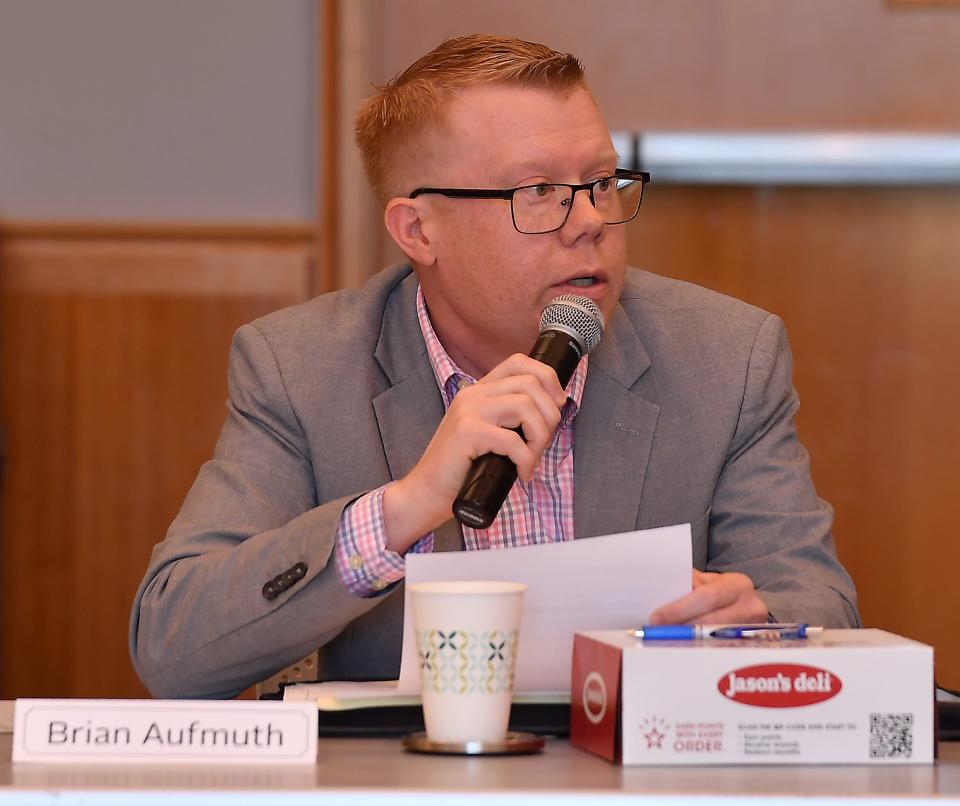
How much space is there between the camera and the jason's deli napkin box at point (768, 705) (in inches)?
37.6

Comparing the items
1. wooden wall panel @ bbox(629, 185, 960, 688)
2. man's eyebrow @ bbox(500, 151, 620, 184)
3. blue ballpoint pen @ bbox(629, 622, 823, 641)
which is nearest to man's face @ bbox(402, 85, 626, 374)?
man's eyebrow @ bbox(500, 151, 620, 184)

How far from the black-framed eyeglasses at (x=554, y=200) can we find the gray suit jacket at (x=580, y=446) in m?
0.20

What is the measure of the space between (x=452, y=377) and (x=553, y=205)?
265mm

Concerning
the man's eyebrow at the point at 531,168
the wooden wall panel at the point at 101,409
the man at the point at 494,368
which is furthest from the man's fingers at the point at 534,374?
the wooden wall panel at the point at 101,409

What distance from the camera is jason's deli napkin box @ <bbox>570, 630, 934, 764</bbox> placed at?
3.13 ft

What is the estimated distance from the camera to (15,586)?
2.81 metres

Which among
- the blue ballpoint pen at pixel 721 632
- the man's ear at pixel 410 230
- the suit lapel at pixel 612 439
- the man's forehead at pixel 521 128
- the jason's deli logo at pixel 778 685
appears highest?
the man's forehead at pixel 521 128

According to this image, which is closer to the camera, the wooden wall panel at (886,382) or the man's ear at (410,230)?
Result: the man's ear at (410,230)

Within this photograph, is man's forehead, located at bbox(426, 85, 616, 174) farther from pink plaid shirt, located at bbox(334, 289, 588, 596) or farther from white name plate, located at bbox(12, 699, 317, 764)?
white name plate, located at bbox(12, 699, 317, 764)

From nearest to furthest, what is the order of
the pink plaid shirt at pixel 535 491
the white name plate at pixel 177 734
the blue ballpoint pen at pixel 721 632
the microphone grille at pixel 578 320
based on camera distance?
the white name plate at pixel 177 734 < the blue ballpoint pen at pixel 721 632 < the microphone grille at pixel 578 320 < the pink plaid shirt at pixel 535 491

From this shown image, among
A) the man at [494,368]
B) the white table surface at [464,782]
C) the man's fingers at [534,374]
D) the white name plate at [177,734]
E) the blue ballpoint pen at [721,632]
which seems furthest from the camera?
the man at [494,368]

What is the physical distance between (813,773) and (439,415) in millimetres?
840

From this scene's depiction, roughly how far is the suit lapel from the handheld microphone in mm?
158

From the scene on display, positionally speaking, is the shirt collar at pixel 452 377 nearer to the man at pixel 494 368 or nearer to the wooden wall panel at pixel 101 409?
the man at pixel 494 368
